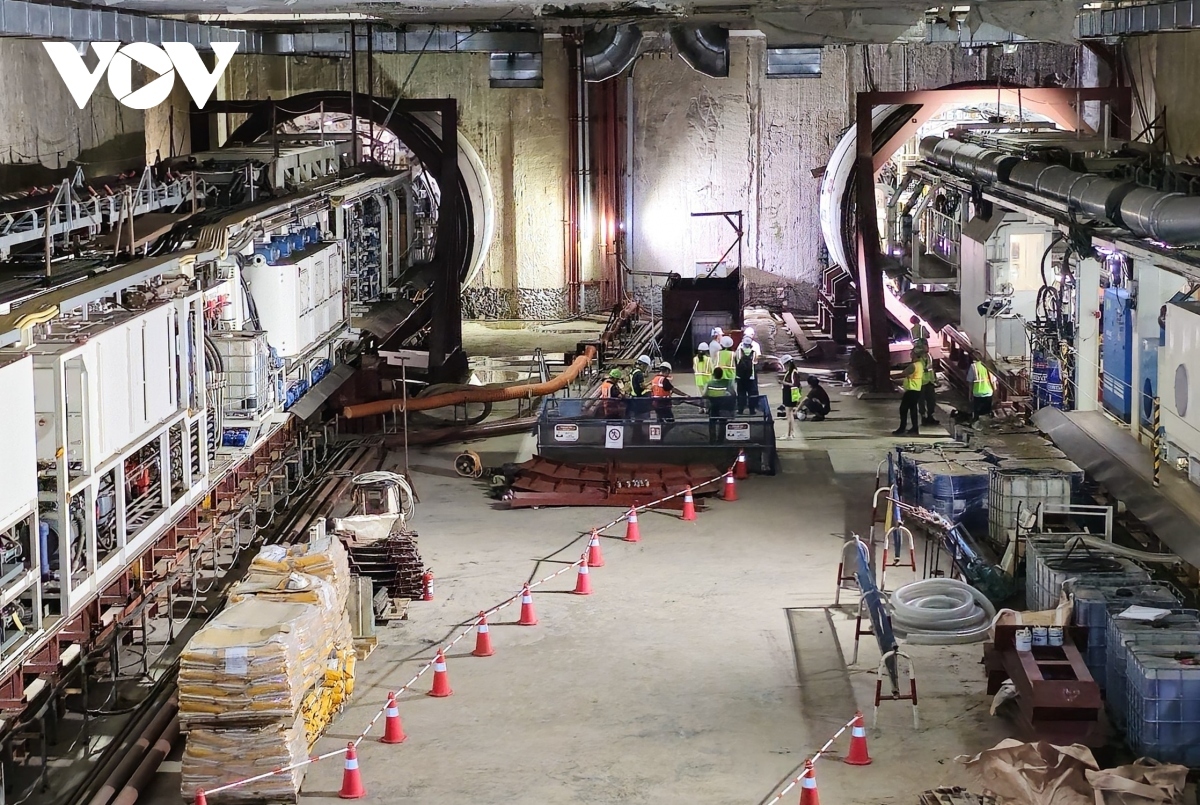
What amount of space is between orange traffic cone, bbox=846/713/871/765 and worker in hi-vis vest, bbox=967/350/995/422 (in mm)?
8342

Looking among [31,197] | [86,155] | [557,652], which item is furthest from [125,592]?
[86,155]

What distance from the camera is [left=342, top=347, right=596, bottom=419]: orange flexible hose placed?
1741 centimetres

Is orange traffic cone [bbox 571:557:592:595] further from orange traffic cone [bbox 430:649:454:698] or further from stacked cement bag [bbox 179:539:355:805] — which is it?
stacked cement bag [bbox 179:539:355:805]

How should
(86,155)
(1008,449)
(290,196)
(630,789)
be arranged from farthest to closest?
(86,155) < (290,196) < (1008,449) < (630,789)

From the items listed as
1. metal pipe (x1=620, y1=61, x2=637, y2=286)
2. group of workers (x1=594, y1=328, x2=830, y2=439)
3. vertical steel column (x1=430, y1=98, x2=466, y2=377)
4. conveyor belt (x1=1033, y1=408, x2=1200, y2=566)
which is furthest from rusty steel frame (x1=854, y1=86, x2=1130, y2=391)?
conveyor belt (x1=1033, y1=408, x2=1200, y2=566)

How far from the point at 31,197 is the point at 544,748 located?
6.88m

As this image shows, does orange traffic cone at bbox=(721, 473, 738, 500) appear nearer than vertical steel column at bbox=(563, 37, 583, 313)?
Yes

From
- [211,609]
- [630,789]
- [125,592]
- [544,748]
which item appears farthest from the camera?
[211,609]

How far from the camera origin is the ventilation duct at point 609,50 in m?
20.4

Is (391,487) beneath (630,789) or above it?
above

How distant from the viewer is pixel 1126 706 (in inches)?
362

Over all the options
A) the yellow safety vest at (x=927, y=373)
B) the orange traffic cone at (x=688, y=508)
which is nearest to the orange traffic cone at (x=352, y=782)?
the orange traffic cone at (x=688, y=508)

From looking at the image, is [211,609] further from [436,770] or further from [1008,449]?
[1008,449]

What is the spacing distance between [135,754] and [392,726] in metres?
1.45
